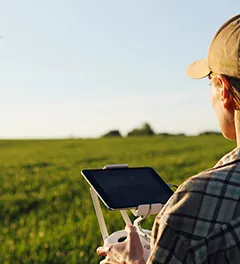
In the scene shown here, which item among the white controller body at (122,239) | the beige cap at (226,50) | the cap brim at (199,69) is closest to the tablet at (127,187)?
the white controller body at (122,239)

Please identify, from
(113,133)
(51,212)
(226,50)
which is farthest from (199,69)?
(113,133)

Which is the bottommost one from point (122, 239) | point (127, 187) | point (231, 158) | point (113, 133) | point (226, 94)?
point (113, 133)

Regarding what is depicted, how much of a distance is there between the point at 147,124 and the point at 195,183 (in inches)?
1862

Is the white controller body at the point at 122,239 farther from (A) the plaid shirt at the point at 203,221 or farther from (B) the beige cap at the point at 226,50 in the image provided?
(B) the beige cap at the point at 226,50

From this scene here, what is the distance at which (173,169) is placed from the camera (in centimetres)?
1517

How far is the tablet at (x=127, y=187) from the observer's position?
7.89ft

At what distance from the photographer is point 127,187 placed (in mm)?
2502

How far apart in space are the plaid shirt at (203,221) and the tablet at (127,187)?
0.51 metres

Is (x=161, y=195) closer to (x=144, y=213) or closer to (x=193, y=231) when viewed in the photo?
(x=144, y=213)

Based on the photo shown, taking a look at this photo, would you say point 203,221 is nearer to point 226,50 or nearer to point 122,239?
point 226,50

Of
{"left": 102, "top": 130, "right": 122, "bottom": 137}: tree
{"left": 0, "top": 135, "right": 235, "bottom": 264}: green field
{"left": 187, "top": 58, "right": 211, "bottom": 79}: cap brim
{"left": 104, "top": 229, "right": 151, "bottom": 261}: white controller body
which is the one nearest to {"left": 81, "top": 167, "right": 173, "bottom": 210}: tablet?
{"left": 104, "top": 229, "right": 151, "bottom": 261}: white controller body

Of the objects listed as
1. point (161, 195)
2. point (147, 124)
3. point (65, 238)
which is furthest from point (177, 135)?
point (161, 195)

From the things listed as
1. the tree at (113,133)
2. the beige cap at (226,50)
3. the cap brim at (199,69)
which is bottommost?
the tree at (113,133)

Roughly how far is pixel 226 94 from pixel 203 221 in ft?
1.37
